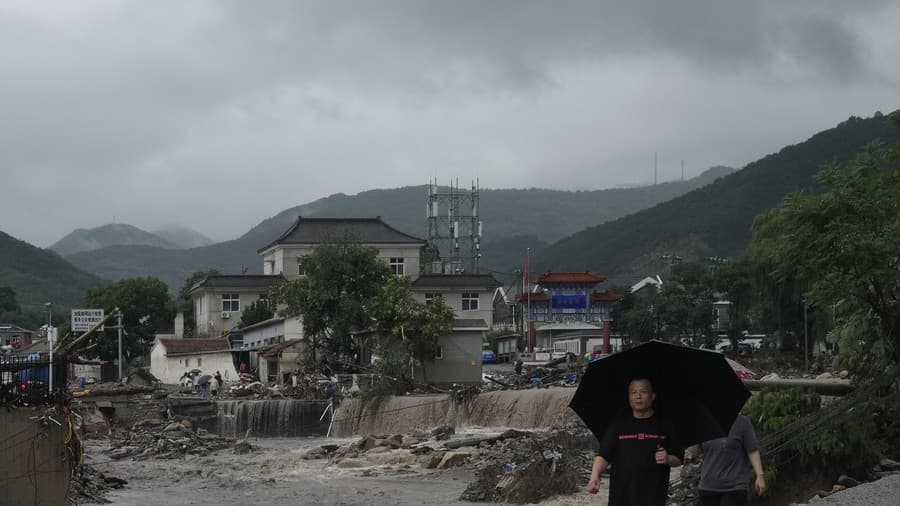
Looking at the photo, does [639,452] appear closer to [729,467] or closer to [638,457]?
[638,457]

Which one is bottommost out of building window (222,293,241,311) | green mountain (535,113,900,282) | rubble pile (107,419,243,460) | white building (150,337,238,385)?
rubble pile (107,419,243,460)

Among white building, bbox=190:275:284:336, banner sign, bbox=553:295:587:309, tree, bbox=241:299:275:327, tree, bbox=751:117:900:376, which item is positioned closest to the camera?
tree, bbox=751:117:900:376

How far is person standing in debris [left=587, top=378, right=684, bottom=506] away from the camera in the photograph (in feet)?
25.3

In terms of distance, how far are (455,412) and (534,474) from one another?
19461mm

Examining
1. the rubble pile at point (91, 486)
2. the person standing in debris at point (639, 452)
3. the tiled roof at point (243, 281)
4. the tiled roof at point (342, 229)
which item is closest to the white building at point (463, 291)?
the tiled roof at point (342, 229)

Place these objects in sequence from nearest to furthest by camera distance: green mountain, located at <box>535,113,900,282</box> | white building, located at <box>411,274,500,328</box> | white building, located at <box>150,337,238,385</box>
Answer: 1. white building, located at <box>150,337,238,385</box>
2. white building, located at <box>411,274,500,328</box>
3. green mountain, located at <box>535,113,900,282</box>

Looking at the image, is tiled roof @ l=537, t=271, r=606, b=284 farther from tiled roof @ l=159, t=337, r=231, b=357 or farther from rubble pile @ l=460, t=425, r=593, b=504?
rubble pile @ l=460, t=425, r=593, b=504

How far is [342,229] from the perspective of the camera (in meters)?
81.4

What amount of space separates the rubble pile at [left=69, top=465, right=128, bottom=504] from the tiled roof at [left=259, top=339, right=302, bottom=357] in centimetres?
3114

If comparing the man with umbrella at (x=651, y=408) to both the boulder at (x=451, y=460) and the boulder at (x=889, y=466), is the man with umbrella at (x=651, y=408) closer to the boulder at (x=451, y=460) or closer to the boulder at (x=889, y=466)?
the boulder at (x=889, y=466)

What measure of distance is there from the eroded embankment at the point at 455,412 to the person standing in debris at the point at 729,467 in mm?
26136

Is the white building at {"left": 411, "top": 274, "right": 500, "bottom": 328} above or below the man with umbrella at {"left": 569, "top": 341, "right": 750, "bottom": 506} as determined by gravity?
above

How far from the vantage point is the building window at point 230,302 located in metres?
81.6

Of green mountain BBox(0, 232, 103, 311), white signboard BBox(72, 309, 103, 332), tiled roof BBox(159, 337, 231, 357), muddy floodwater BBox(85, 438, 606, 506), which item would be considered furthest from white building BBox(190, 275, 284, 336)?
green mountain BBox(0, 232, 103, 311)
